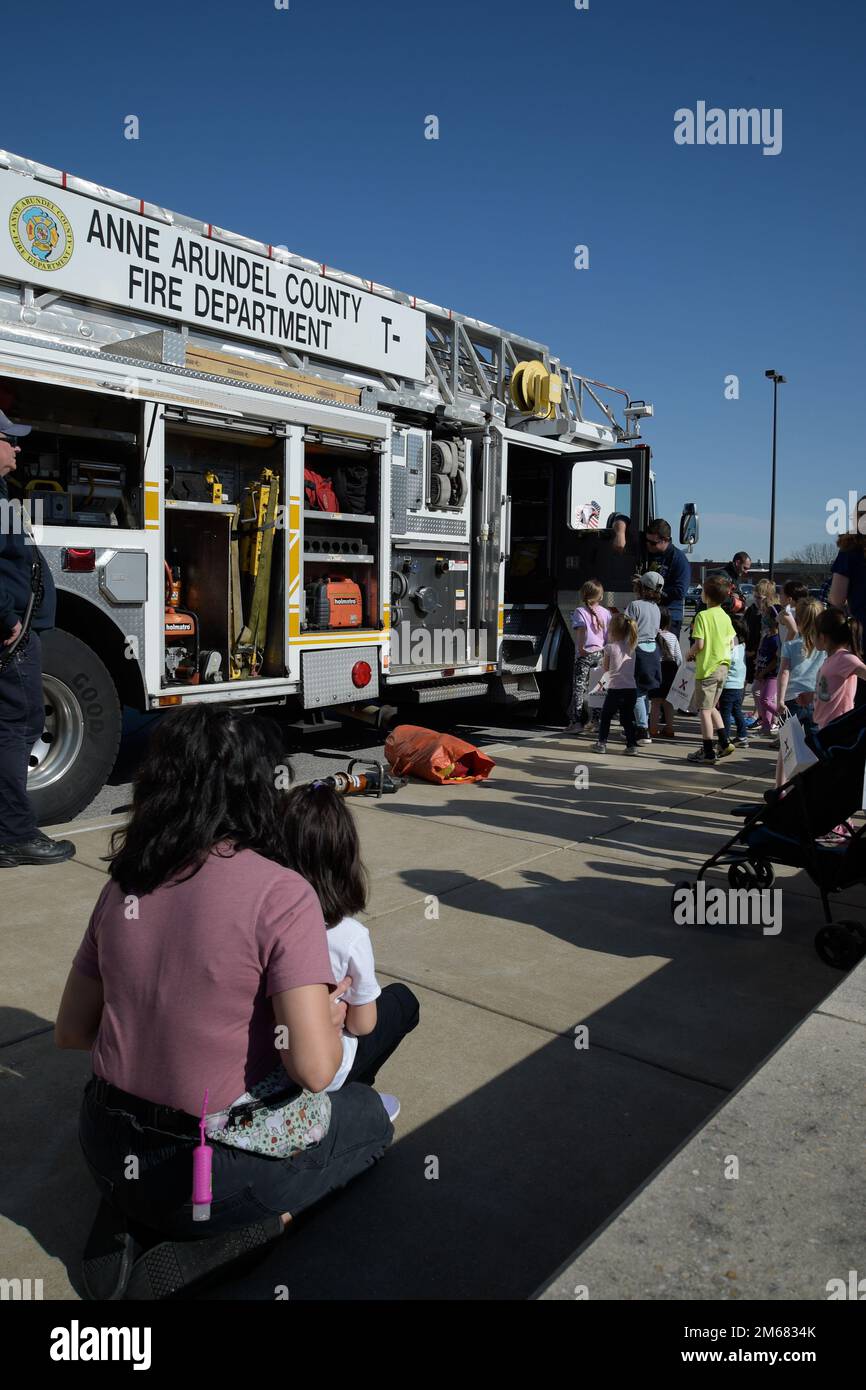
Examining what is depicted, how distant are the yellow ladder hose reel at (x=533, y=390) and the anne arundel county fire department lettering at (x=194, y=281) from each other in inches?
56.4

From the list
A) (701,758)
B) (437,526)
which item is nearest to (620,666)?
(701,758)

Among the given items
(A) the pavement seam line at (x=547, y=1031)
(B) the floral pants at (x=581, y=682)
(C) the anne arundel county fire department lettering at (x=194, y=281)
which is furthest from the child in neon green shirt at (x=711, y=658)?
(A) the pavement seam line at (x=547, y=1031)

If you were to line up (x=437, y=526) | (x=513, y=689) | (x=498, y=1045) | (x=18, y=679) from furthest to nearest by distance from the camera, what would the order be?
(x=513, y=689), (x=437, y=526), (x=18, y=679), (x=498, y=1045)

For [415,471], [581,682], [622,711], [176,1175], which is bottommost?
[176,1175]

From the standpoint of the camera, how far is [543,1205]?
8.33 feet

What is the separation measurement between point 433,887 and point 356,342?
16.8 ft

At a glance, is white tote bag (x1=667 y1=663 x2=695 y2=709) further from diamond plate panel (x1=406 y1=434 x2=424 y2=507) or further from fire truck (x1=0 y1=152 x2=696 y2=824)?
diamond plate panel (x1=406 y1=434 x2=424 y2=507)

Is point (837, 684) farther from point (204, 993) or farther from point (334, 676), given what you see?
point (204, 993)

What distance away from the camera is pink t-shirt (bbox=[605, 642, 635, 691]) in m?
8.68

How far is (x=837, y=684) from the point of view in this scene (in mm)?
5242

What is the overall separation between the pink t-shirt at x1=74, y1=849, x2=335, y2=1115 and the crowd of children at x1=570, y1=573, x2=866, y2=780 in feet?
16.4

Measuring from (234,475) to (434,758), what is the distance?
2.38 meters

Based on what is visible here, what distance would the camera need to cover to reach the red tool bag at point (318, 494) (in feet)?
24.9

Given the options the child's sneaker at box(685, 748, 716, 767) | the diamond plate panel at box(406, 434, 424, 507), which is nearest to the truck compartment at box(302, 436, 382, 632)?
the diamond plate panel at box(406, 434, 424, 507)
